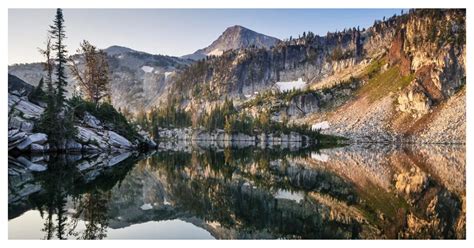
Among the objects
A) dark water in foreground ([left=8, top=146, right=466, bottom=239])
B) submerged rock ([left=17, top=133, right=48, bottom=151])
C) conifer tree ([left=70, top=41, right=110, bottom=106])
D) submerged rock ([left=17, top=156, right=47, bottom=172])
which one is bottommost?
dark water in foreground ([left=8, top=146, right=466, bottom=239])

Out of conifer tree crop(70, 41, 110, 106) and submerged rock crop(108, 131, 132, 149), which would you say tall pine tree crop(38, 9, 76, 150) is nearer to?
submerged rock crop(108, 131, 132, 149)

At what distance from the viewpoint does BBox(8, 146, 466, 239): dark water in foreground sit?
48.1ft

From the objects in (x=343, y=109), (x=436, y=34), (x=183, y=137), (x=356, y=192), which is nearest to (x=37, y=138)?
(x=356, y=192)

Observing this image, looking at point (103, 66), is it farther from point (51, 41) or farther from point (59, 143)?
point (59, 143)

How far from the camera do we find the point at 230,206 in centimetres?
1966

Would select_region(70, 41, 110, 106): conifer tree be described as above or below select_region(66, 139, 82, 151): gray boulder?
above

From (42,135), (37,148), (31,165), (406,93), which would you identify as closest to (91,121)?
(42,135)

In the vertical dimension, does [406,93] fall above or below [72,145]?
above

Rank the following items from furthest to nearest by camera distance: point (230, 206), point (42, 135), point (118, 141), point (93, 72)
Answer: point (93, 72) → point (118, 141) → point (42, 135) → point (230, 206)

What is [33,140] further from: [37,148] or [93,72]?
[93,72]

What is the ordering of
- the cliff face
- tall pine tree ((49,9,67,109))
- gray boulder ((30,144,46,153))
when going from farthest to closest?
the cliff face → tall pine tree ((49,9,67,109)) → gray boulder ((30,144,46,153))

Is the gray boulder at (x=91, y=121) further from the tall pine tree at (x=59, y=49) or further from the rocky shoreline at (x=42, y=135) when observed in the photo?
the tall pine tree at (x=59, y=49)

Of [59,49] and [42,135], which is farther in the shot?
[59,49]

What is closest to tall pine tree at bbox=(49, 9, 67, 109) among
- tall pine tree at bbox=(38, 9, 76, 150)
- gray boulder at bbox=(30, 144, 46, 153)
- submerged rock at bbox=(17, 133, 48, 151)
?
tall pine tree at bbox=(38, 9, 76, 150)
